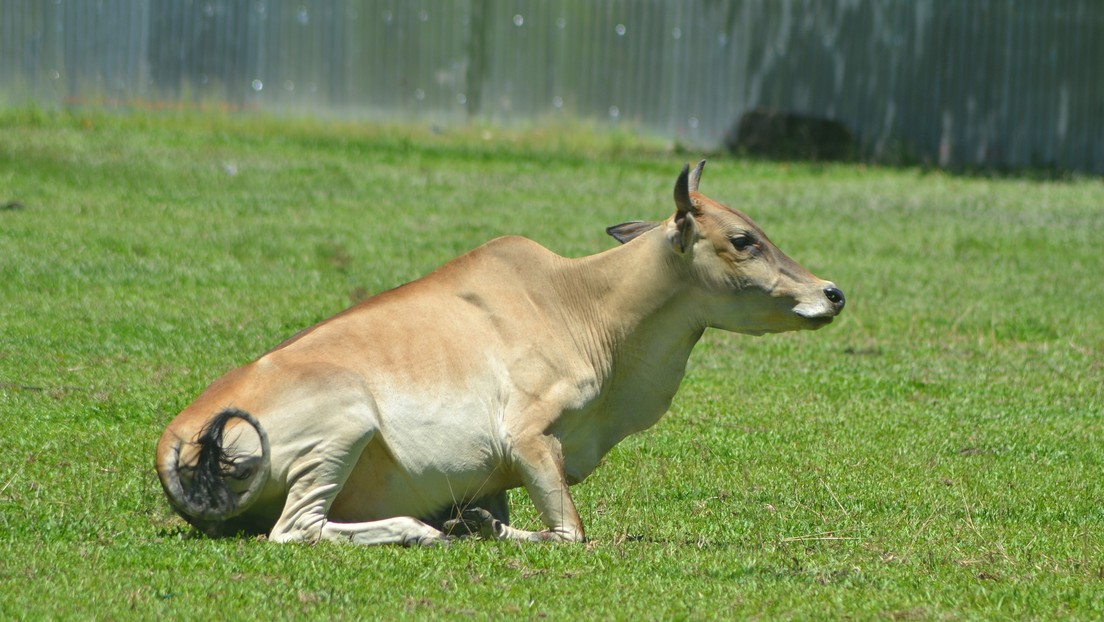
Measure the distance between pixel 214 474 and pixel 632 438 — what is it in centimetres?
357

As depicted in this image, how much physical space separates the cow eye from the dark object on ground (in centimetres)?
1685

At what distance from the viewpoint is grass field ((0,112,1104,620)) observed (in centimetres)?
592

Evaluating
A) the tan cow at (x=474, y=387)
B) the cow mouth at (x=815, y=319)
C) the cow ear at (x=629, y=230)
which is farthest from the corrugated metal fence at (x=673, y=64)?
the cow mouth at (x=815, y=319)

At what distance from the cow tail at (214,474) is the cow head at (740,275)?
81.8 inches

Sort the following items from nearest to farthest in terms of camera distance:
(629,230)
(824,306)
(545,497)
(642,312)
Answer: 1. (545,497)
2. (824,306)
3. (642,312)
4. (629,230)

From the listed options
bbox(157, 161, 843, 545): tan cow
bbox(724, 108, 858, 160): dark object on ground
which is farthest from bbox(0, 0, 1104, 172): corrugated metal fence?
bbox(157, 161, 843, 545): tan cow

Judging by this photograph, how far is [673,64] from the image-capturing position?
24.0m

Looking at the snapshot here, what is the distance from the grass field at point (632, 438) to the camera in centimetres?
592

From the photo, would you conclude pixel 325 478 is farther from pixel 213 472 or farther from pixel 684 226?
pixel 684 226

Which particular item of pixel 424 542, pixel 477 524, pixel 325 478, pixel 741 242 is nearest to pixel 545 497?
pixel 477 524

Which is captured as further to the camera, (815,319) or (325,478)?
(815,319)

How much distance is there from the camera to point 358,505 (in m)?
6.66

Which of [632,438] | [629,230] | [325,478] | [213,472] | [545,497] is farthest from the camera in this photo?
[632,438]

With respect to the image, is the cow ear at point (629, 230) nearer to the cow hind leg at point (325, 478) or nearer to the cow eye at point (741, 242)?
the cow eye at point (741, 242)
